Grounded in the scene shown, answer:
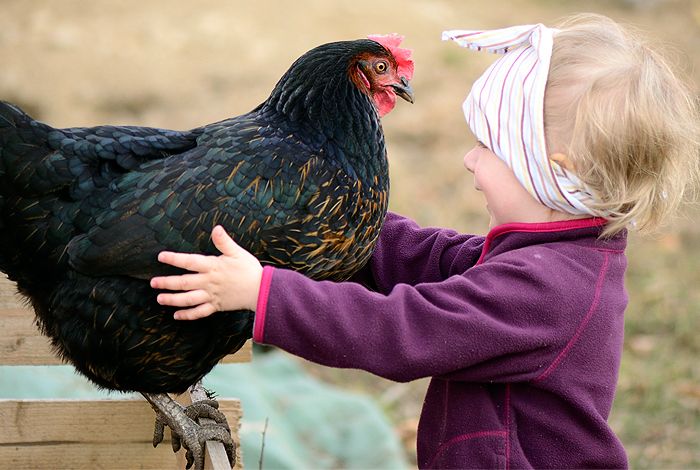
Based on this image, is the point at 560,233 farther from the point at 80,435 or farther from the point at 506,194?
the point at 80,435

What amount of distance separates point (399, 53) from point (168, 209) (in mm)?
706

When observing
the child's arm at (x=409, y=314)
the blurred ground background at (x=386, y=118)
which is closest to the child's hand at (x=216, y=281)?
the child's arm at (x=409, y=314)

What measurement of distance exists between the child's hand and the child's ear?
578 mm

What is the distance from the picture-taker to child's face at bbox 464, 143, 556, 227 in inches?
68.9

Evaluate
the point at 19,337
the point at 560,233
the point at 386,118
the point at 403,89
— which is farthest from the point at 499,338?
the point at 386,118

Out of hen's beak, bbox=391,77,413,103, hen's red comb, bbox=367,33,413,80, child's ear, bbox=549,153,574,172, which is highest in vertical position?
hen's red comb, bbox=367,33,413,80

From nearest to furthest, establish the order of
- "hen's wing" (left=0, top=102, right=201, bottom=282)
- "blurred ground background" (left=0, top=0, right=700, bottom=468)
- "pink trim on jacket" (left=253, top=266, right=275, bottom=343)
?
"pink trim on jacket" (left=253, top=266, right=275, bottom=343)
"hen's wing" (left=0, top=102, right=201, bottom=282)
"blurred ground background" (left=0, top=0, right=700, bottom=468)

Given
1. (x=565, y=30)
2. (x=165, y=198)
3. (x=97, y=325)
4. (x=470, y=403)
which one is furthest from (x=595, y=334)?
(x=97, y=325)

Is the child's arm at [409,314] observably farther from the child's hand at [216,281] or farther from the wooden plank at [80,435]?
the wooden plank at [80,435]

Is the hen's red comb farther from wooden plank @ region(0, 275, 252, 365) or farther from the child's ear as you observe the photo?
wooden plank @ region(0, 275, 252, 365)

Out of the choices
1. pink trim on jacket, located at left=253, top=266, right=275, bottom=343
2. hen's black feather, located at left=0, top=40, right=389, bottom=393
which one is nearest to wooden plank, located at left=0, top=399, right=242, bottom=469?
hen's black feather, located at left=0, top=40, right=389, bottom=393

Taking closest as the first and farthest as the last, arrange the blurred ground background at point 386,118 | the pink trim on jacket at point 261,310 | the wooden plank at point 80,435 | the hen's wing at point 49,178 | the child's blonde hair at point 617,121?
the pink trim on jacket at point 261,310 < the child's blonde hair at point 617,121 < the hen's wing at point 49,178 < the wooden plank at point 80,435 < the blurred ground background at point 386,118

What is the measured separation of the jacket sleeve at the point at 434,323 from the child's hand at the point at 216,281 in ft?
0.15

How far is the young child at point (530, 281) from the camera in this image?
5.10 feet
